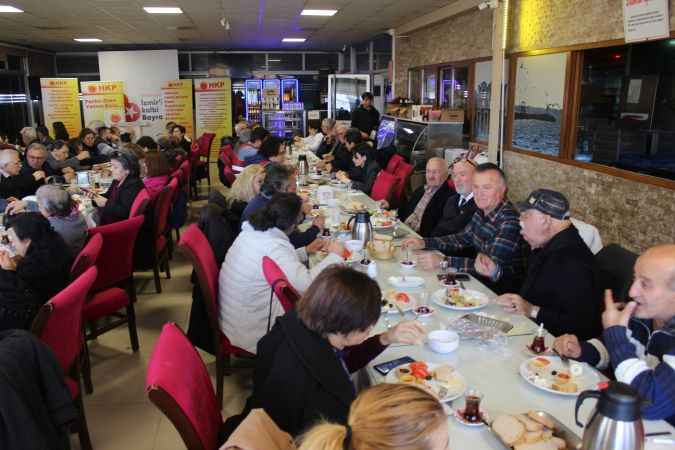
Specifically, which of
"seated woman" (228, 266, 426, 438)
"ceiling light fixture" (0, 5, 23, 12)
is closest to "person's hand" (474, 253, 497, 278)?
"seated woman" (228, 266, 426, 438)

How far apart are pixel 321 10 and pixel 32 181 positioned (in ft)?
16.2

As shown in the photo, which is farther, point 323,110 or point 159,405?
point 323,110

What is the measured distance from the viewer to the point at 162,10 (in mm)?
8133

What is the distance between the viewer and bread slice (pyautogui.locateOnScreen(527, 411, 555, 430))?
1486 mm

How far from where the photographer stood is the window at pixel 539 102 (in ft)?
18.9

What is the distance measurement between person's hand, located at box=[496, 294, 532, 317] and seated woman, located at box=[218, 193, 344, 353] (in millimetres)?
790

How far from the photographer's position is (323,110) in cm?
1473

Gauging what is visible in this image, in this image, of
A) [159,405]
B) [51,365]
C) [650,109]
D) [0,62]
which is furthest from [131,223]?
[0,62]

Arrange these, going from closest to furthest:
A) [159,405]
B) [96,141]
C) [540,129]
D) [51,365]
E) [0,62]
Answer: [159,405], [51,365], [540,129], [96,141], [0,62]

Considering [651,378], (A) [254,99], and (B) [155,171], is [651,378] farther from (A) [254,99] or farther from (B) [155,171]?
(A) [254,99]

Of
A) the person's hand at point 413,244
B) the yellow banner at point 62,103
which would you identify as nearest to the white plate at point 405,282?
the person's hand at point 413,244

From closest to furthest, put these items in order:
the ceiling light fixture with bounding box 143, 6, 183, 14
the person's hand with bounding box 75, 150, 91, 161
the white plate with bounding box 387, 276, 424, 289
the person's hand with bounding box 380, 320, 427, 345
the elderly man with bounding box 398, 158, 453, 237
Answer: the person's hand with bounding box 380, 320, 427, 345
the white plate with bounding box 387, 276, 424, 289
the elderly man with bounding box 398, 158, 453, 237
the person's hand with bounding box 75, 150, 91, 161
the ceiling light fixture with bounding box 143, 6, 183, 14

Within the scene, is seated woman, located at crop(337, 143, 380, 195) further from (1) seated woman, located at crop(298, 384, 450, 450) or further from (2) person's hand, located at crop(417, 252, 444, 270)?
(1) seated woman, located at crop(298, 384, 450, 450)

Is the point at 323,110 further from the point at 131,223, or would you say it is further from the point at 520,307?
the point at 520,307
